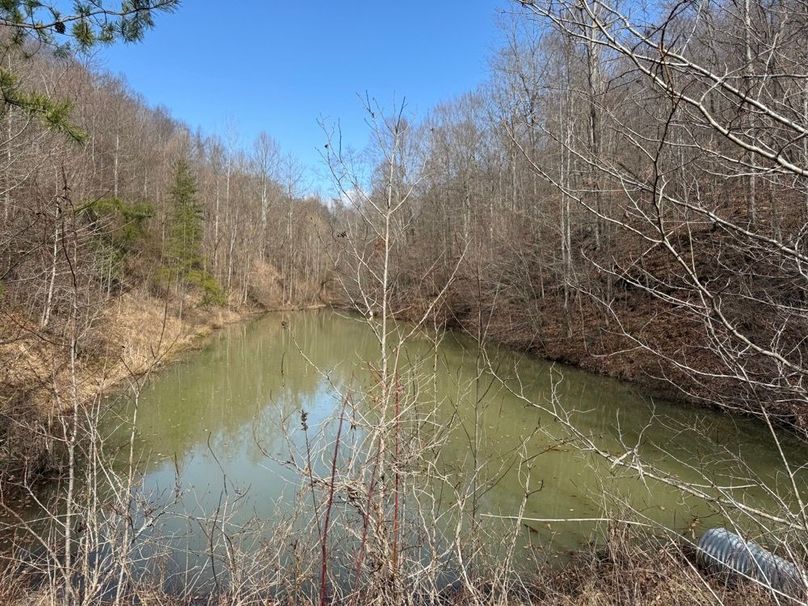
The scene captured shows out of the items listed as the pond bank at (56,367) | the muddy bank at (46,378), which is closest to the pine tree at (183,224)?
the pond bank at (56,367)

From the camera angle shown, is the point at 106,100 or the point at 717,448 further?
A: the point at 106,100

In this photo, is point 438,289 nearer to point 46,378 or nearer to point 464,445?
point 464,445

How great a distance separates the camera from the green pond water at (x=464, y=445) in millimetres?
3648

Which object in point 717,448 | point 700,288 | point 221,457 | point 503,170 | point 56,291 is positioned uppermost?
point 503,170

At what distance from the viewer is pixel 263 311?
28875mm

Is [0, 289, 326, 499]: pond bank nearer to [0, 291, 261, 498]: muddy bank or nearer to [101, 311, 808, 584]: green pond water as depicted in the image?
[0, 291, 261, 498]: muddy bank

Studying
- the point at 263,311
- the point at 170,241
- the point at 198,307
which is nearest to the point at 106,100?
the point at 170,241

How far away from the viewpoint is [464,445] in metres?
7.48

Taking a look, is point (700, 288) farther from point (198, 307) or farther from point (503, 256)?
point (198, 307)

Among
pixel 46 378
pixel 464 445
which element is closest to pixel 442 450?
pixel 464 445

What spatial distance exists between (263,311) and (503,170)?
1612cm

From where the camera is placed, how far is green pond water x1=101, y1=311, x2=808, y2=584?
12.0 ft

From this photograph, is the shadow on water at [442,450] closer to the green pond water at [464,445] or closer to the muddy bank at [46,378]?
the green pond water at [464,445]

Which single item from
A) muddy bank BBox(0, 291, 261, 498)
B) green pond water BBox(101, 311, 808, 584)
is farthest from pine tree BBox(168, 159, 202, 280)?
green pond water BBox(101, 311, 808, 584)
